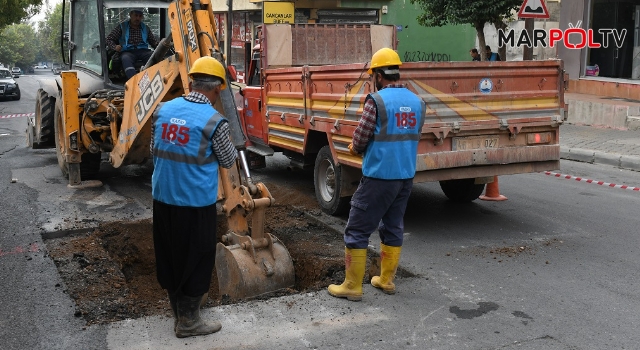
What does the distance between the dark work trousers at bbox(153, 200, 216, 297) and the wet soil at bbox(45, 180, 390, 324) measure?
0.54 meters

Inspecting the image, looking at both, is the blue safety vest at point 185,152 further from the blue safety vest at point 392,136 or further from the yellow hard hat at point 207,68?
the blue safety vest at point 392,136

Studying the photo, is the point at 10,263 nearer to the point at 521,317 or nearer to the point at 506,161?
the point at 521,317

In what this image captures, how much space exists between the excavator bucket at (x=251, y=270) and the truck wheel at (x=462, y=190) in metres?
Answer: 3.68

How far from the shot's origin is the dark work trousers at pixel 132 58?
9.35 m

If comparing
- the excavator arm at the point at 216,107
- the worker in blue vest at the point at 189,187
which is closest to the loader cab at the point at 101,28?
the excavator arm at the point at 216,107

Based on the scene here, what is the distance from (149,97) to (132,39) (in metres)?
2.42

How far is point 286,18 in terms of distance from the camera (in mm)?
22422

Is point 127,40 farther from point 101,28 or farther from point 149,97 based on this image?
point 149,97

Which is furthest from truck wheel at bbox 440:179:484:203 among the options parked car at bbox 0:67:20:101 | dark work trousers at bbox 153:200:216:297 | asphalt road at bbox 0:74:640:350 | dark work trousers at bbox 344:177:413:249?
parked car at bbox 0:67:20:101

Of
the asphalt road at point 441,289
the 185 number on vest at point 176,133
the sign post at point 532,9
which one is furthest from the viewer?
the sign post at point 532,9

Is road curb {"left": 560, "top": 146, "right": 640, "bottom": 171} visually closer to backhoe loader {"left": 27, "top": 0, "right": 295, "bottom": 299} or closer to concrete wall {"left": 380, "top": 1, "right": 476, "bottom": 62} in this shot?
backhoe loader {"left": 27, "top": 0, "right": 295, "bottom": 299}

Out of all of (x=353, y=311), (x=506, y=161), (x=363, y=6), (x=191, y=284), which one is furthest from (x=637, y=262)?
(x=363, y=6)

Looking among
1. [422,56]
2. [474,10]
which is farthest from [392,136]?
[422,56]

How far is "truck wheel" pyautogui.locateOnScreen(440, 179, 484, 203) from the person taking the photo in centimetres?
863
